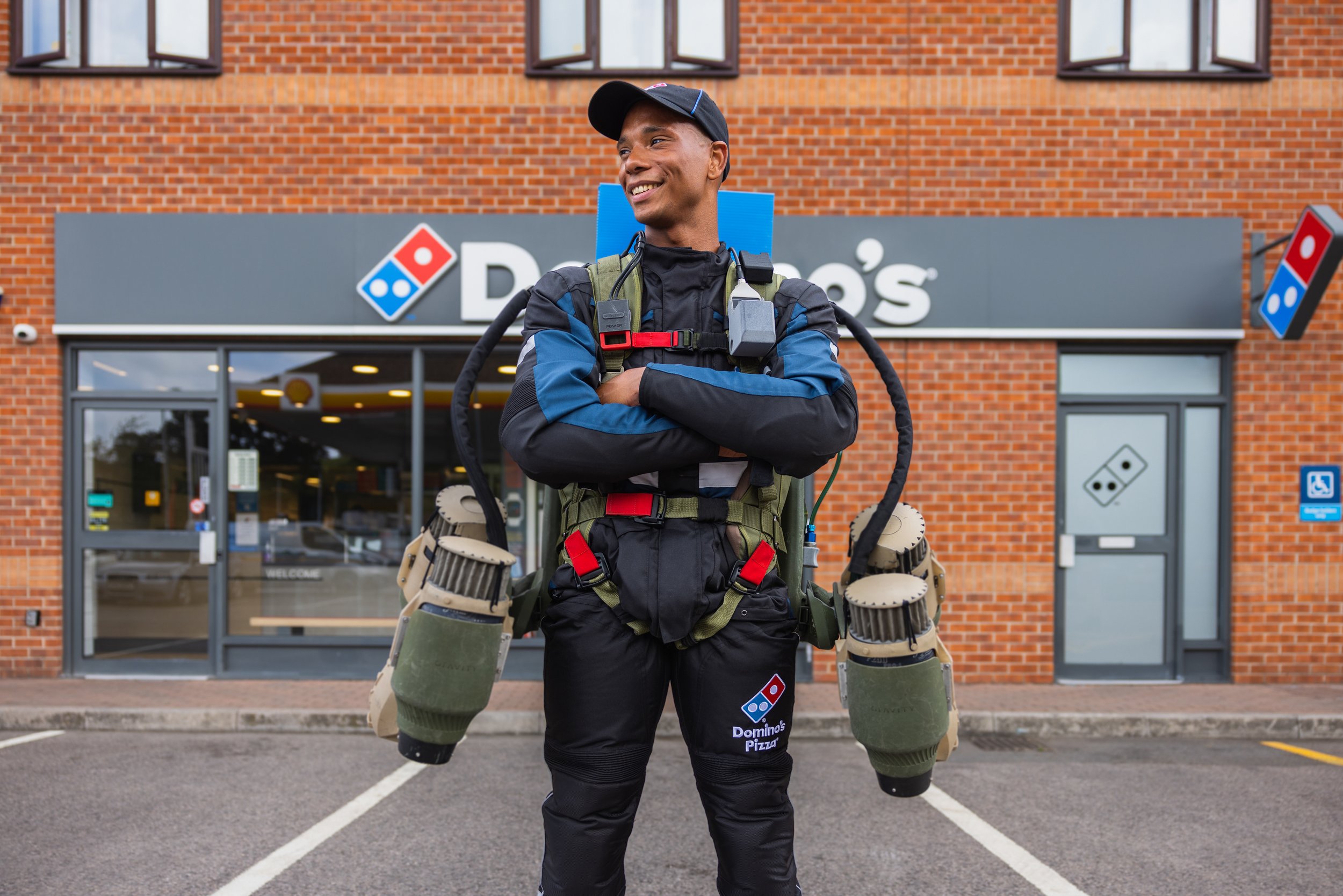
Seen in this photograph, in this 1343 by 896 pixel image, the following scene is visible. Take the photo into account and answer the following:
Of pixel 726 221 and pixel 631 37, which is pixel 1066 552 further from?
pixel 726 221

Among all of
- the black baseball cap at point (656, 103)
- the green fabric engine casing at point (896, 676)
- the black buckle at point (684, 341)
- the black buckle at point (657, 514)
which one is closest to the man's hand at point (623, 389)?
the black buckle at point (684, 341)

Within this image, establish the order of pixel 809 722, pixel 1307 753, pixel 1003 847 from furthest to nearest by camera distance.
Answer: pixel 809 722, pixel 1307 753, pixel 1003 847

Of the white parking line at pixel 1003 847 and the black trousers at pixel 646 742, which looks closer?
the black trousers at pixel 646 742

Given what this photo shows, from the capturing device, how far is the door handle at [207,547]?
7.15 meters

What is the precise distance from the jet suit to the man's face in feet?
0.72

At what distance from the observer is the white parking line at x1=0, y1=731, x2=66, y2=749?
17.5ft

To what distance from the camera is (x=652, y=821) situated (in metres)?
3.97

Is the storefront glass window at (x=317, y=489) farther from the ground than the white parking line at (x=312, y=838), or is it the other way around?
the storefront glass window at (x=317, y=489)

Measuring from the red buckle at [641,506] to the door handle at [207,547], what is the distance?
638 centimetres

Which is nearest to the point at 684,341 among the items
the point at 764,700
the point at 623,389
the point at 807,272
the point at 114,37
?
the point at 623,389

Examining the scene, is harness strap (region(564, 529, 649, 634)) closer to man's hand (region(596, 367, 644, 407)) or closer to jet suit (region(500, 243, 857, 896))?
jet suit (region(500, 243, 857, 896))

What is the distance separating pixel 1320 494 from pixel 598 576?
754cm

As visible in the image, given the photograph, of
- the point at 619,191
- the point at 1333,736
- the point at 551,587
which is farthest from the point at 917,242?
the point at 551,587

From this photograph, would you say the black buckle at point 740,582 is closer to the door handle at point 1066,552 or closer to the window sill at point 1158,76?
the door handle at point 1066,552
